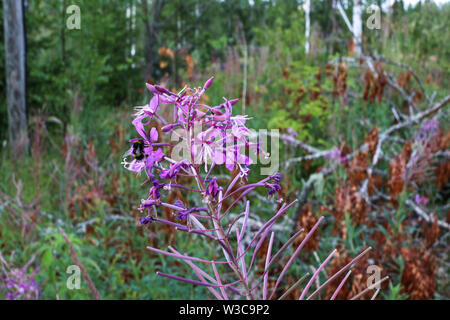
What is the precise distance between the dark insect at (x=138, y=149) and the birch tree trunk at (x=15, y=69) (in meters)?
6.28

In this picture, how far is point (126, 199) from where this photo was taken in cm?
343

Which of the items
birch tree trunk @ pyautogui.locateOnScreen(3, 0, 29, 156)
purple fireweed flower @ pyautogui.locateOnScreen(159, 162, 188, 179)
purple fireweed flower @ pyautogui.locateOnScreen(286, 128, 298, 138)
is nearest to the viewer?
purple fireweed flower @ pyautogui.locateOnScreen(159, 162, 188, 179)

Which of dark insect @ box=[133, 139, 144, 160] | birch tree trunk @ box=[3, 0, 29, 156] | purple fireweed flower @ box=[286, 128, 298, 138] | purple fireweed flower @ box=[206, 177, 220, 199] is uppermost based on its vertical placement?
birch tree trunk @ box=[3, 0, 29, 156]

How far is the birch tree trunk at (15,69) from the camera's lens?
246 inches

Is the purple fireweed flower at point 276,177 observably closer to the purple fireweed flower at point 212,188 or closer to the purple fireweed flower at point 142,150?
the purple fireweed flower at point 212,188

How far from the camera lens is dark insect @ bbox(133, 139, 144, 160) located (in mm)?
718

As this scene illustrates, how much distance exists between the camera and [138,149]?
0.72 m

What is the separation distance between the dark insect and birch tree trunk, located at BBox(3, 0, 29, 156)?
20.6 feet

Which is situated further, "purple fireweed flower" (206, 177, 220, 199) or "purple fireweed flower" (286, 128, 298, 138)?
"purple fireweed flower" (286, 128, 298, 138)

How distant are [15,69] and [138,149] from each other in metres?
6.67

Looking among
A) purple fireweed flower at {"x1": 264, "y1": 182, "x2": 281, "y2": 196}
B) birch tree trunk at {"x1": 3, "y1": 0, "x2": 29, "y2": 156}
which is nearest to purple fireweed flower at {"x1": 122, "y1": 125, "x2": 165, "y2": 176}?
purple fireweed flower at {"x1": 264, "y1": 182, "x2": 281, "y2": 196}

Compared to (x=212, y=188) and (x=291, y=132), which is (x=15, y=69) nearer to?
(x=291, y=132)

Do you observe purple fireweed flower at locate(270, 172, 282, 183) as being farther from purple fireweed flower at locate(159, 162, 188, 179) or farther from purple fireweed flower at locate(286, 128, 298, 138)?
purple fireweed flower at locate(286, 128, 298, 138)
